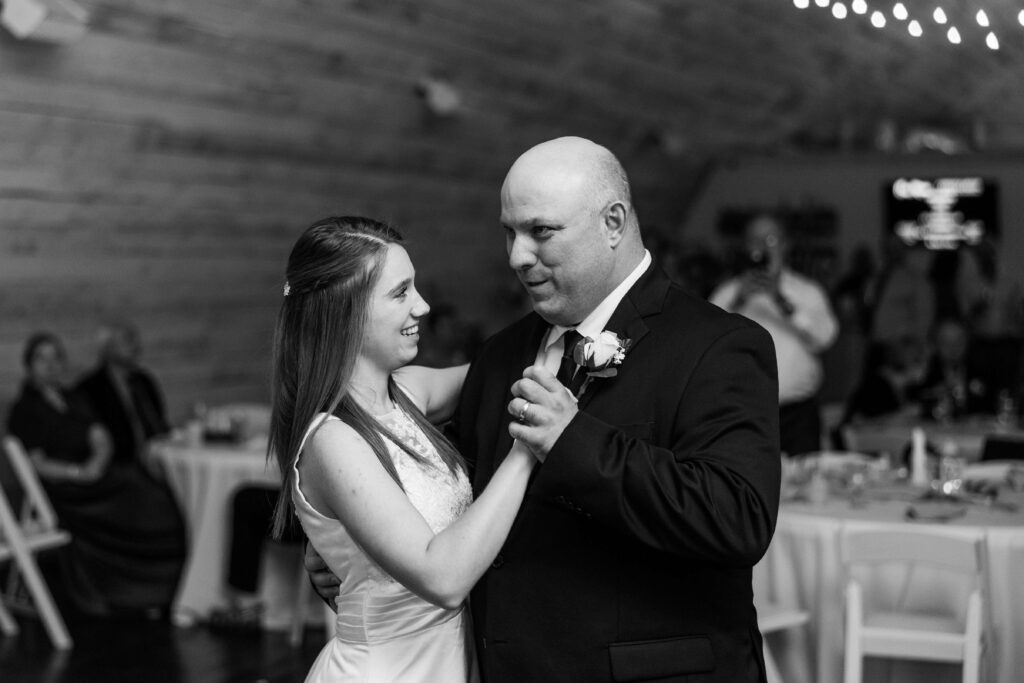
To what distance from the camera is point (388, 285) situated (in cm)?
212

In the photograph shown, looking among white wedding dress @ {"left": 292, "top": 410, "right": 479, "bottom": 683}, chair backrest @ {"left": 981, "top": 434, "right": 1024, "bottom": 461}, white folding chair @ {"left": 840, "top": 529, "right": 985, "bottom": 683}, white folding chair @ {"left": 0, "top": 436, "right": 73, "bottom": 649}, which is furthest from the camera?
chair backrest @ {"left": 981, "top": 434, "right": 1024, "bottom": 461}

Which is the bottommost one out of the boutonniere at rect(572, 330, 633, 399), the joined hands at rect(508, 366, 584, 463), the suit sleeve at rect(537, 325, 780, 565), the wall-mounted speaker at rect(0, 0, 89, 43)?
the suit sleeve at rect(537, 325, 780, 565)

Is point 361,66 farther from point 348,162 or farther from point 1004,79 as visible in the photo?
point 1004,79

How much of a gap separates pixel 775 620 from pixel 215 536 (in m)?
2.98

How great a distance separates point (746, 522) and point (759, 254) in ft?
15.2

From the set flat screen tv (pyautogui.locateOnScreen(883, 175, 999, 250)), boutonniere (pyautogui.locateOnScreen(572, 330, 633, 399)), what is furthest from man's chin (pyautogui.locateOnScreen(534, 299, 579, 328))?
flat screen tv (pyautogui.locateOnScreen(883, 175, 999, 250))

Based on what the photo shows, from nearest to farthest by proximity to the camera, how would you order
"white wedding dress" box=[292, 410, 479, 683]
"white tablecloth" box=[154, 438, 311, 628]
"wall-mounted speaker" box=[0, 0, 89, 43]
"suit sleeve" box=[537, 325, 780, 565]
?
"suit sleeve" box=[537, 325, 780, 565]
"white wedding dress" box=[292, 410, 479, 683]
"wall-mounted speaker" box=[0, 0, 89, 43]
"white tablecloth" box=[154, 438, 311, 628]

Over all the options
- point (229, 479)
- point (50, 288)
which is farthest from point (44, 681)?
point (50, 288)

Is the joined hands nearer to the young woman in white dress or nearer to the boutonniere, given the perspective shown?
the boutonniere

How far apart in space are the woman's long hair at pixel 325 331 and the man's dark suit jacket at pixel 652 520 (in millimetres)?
274

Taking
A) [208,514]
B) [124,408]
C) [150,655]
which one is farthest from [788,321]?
[124,408]

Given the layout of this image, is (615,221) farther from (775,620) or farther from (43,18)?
(43,18)

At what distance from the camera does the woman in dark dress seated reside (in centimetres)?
633

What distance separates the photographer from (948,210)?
1178cm
